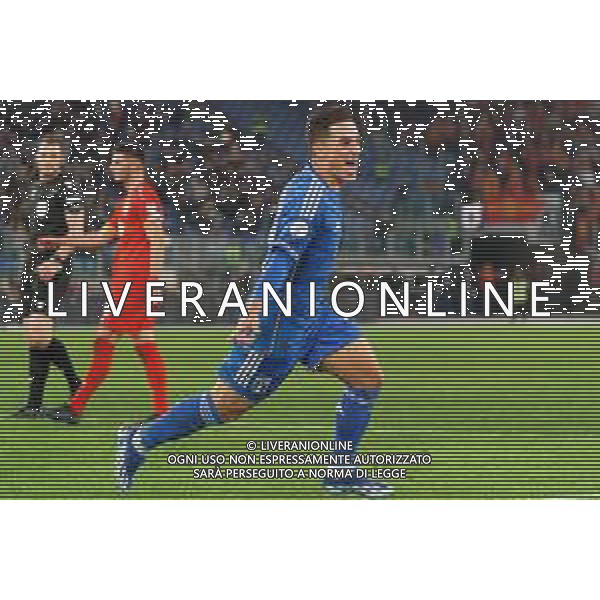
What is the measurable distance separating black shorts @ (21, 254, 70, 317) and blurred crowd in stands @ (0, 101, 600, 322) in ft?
0.25

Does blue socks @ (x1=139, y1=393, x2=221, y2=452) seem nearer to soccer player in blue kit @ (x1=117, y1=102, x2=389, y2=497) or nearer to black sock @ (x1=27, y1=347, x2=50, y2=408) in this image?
soccer player in blue kit @ (x1=117, y1=102, x2=389, y2=497)

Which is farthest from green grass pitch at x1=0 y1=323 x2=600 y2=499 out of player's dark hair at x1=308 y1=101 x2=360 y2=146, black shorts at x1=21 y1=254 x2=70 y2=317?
player's dark hair at x1=308 y1=101 x2=360 y2=146

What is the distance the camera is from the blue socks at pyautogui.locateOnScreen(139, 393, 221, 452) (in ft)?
36.4

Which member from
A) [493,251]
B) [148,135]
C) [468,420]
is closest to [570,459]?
[468,420]

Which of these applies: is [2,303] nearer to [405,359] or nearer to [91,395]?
[91,395]

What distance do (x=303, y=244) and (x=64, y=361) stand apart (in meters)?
1.68

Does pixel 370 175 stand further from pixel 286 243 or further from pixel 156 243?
pixel 156 243

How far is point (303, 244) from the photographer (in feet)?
36.2

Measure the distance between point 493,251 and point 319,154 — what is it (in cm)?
125

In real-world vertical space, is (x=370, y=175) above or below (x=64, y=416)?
above

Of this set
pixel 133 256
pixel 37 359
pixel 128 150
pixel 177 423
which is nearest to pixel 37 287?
pixel 37 359

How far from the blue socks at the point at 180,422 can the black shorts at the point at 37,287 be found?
973 mm

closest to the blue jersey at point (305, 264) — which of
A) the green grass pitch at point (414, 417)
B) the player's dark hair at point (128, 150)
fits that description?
the green grass pitch at point (414, 417)

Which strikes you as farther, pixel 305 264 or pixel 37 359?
pixel 37 359
